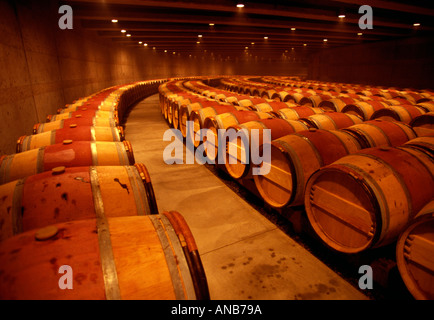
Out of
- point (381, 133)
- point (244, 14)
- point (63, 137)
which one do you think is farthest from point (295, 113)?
point (244, 14)

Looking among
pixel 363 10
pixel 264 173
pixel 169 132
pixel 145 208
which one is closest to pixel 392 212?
pixel 264 173

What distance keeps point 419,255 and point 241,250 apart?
1.66 meters

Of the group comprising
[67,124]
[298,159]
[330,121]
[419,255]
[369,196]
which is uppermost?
[67,124]

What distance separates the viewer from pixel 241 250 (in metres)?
2.88

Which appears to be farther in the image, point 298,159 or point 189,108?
point 189,108

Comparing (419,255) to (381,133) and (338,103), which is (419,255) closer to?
(381,133)

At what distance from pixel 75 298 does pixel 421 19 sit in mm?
13746

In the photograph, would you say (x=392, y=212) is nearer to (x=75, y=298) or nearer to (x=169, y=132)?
(x=75, y=298)

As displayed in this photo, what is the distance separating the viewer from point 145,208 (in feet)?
6.66

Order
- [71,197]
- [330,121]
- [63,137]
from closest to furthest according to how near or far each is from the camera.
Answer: [71,197], [63,137], [330,121]

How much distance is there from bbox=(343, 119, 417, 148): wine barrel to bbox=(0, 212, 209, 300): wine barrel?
9.68 feet

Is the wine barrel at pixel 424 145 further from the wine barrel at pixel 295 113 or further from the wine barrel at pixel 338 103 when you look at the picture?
the wine barrel at pixel 338 103

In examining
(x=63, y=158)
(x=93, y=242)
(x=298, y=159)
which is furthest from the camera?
(x=298, y=159)

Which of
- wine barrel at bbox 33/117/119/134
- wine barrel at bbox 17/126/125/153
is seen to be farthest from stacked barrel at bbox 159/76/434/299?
wine barrel at bbox 33/117/119/134
